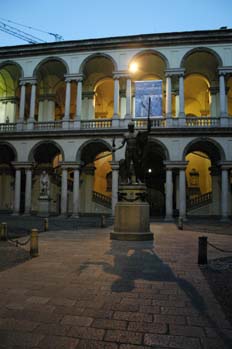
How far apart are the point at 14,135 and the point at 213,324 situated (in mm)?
22938

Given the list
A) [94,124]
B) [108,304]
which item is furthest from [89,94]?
[108,304]

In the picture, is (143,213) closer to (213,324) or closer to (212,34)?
(213,324)

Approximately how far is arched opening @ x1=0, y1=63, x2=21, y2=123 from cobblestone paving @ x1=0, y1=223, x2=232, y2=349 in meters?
22.9

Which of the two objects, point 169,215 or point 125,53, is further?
point 125,53

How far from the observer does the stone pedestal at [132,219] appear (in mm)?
9750

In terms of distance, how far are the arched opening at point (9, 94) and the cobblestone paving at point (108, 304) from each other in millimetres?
22886

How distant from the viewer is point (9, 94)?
90.4 ft

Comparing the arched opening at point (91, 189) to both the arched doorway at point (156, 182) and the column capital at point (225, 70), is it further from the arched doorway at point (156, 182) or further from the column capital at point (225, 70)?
the column capital at point (225, 70)

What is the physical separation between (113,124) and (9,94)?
12.2 meters

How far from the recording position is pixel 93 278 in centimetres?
513

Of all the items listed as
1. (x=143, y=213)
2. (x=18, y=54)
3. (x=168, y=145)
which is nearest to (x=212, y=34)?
(x=168, y=145)

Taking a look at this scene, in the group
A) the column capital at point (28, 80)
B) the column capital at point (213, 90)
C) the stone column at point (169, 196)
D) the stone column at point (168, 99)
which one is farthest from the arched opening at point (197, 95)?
the column capital at point (28, 80)

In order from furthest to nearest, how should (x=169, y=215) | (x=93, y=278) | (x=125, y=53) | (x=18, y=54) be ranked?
(x=18, y=54), (x=125, y=53), (x=169, y=215), (x=93, y=278)

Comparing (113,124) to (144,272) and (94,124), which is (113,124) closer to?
(94,124)
